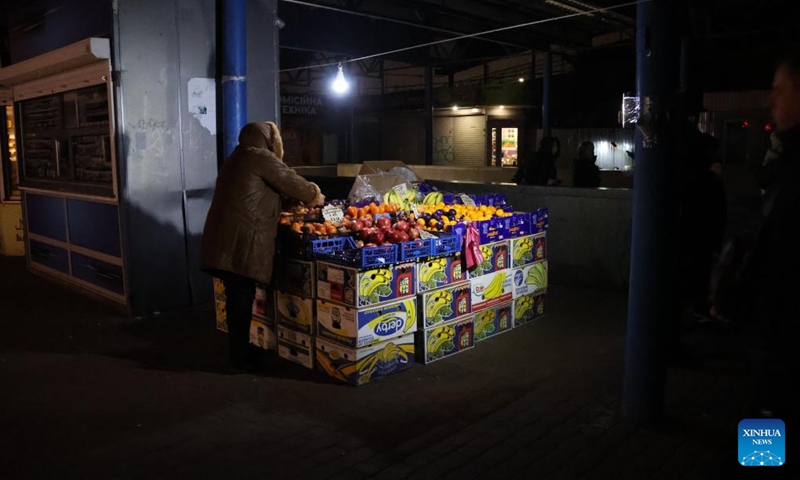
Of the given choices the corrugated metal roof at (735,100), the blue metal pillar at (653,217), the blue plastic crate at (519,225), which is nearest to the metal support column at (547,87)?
the corrugated metal roof at (735,100)

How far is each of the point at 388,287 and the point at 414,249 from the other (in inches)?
16.5

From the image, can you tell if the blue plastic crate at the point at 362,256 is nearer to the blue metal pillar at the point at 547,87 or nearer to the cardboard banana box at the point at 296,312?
the cardboard banana box at the point at 296,312

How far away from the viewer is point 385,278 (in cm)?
542

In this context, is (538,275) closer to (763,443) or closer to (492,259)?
(492,259)

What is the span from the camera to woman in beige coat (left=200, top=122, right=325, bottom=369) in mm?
5463

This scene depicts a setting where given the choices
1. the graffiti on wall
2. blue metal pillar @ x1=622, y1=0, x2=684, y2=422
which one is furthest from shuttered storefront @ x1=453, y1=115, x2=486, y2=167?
blue metal pillar @ x1=622, y1=0, x2=684, y2=422

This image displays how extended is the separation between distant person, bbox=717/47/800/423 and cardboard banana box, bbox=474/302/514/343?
3.82 meters

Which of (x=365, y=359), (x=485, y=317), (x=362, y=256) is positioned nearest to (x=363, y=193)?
(x=485, y=317)

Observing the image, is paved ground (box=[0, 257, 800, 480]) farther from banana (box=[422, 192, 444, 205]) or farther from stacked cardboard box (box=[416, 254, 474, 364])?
banana (box=[422, 192, 444, 205])

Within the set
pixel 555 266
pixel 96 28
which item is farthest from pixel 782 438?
pixel 96 28

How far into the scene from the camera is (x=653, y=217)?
170 inches

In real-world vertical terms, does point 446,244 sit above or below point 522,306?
above

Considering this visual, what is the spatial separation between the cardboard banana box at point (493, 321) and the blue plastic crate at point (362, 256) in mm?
1430

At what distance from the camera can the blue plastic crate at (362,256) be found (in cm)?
520
